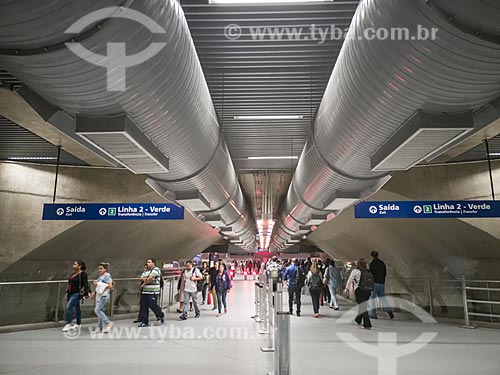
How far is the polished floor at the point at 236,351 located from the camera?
4.67 meters

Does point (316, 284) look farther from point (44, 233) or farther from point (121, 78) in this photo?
point (121, 78)

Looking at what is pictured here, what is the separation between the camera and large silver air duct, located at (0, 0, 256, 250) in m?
1.84

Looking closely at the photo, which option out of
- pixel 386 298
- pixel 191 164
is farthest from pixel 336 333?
pixel 191 164

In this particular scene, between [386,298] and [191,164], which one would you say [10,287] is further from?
[386,298]

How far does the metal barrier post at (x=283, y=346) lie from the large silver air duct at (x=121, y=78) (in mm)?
1955

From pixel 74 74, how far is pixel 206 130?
5.62 ft

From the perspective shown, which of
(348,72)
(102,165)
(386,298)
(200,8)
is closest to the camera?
(348,72)

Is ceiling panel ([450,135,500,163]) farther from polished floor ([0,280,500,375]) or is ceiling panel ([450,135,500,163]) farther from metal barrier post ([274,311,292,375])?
metal barrier post ([274,311,292,375])

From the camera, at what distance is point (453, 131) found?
286 centimetres

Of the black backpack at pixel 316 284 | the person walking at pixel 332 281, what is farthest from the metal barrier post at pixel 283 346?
the person walking at pixel 332 281

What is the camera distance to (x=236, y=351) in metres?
5.59

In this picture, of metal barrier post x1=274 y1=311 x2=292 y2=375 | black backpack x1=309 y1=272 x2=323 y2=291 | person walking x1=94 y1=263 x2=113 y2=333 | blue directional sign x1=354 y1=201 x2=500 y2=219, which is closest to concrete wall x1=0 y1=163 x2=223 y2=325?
person walking x1=94 y1=263 x2=113 y2=333

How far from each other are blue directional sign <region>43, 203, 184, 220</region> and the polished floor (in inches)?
92.9

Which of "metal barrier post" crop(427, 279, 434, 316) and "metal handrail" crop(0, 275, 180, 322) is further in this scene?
"metal barrier post" crop(427, 279, 434, 316)
